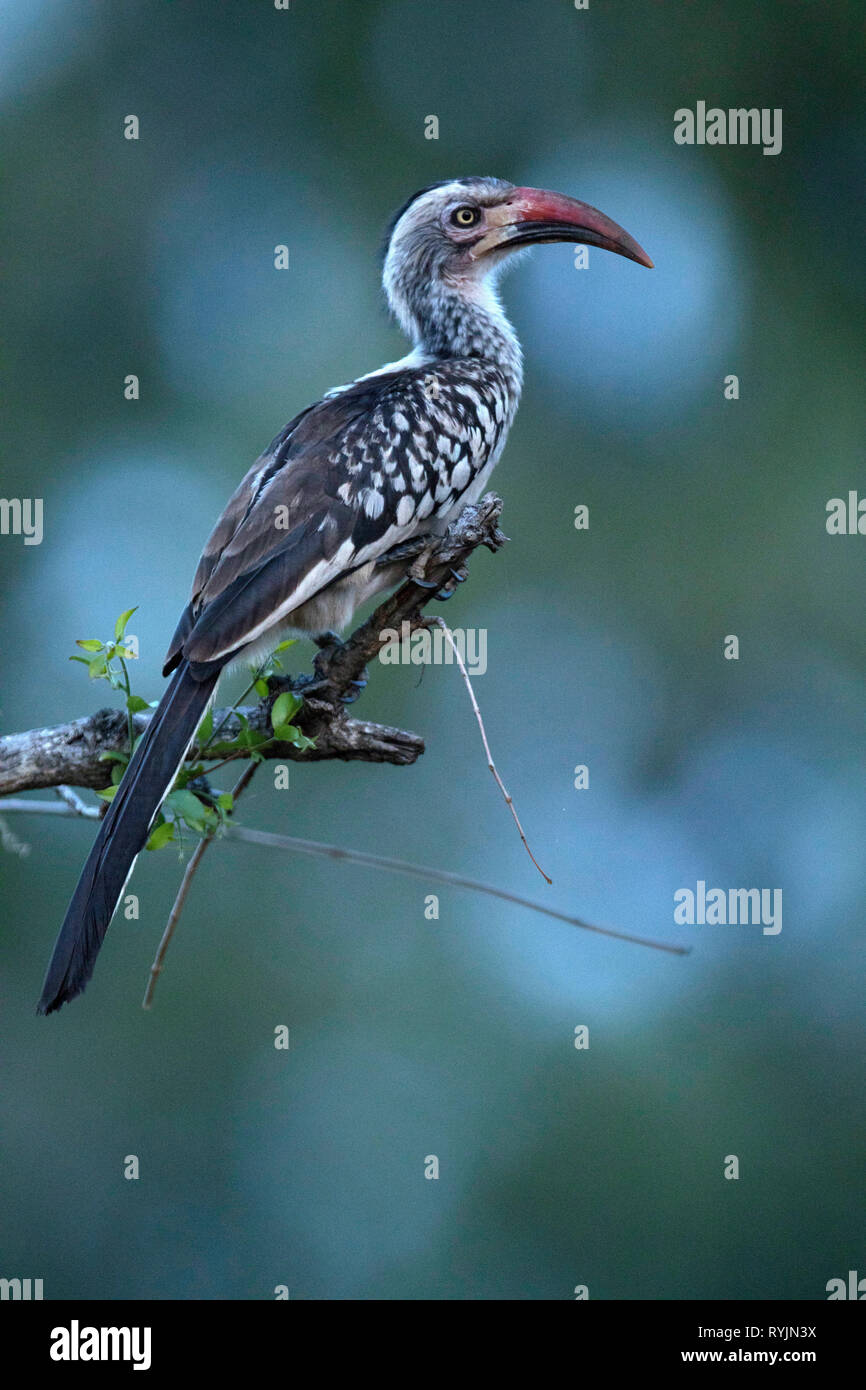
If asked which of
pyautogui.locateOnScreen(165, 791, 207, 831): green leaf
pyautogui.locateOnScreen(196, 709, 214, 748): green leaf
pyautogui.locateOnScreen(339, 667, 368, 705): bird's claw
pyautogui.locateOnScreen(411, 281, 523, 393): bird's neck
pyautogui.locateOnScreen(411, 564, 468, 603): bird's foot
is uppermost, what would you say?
pyautogui.locateOnScreen(411, 281, 523, 393): bird's neck

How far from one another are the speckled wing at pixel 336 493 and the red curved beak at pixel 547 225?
607mm

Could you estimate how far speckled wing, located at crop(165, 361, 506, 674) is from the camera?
328cm

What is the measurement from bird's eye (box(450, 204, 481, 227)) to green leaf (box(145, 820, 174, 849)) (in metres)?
2.38

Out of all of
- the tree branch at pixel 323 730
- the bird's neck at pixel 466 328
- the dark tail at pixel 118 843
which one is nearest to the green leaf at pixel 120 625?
the dark tail at pixel 118 843

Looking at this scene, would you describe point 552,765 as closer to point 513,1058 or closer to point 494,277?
point 513,1058

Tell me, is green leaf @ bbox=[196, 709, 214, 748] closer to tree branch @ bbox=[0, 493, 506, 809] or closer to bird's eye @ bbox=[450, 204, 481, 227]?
tree branch @ bbox=[0, 493, 506, 809]

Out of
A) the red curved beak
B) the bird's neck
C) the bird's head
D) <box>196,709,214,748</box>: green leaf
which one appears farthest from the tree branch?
the red curved beak

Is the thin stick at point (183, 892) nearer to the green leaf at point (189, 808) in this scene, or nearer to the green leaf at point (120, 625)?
the green leaf at point (189, 808)

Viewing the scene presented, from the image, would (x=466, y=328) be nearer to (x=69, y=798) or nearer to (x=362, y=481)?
(x=362, y=481)

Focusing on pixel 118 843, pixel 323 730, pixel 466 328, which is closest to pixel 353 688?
pixel 323 730

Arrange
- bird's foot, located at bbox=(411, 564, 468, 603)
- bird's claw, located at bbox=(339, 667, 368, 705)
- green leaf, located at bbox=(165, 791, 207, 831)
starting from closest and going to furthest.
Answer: green leaf, located at bbox=(165, 791, 207, 831), bird's foot, located at bbox=(411, 564, 468, 603), bird's claw, located at bbox=(339, 667, 368, 705)

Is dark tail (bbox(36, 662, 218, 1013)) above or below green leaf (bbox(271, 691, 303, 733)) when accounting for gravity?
below

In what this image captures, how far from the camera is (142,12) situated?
11.8 m

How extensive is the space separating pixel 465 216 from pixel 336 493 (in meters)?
1.40
